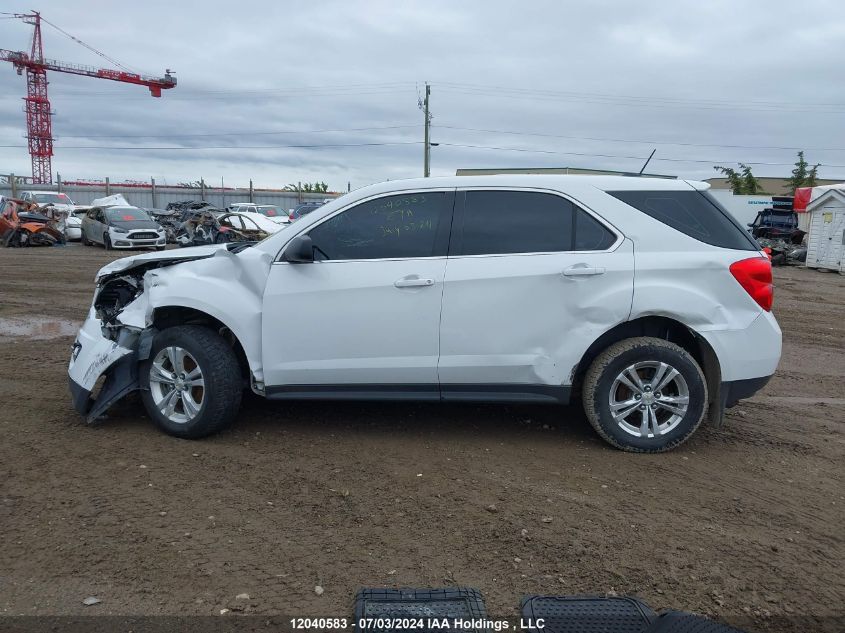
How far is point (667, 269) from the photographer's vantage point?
4.54 metres

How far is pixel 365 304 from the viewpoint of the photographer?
464cm

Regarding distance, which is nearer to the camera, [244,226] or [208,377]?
[208,377]

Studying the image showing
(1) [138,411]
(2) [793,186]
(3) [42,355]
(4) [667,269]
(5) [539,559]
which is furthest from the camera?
(2) [793,186]

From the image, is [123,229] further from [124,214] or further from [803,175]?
[803,175]

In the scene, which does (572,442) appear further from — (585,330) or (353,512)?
(353,512)

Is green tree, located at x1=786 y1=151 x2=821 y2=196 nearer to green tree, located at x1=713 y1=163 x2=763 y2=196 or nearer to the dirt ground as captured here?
green tree, located at x1=713 y1=163 x2=763 y2=196

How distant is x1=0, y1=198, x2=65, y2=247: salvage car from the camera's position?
24.3 metres

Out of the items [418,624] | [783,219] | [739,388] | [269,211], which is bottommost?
[418,624]

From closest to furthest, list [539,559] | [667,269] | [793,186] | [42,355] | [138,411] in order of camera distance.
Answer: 1. [539,559]
2. [667,269]
3. [138,411]
4. [42,355]
5. [793,186]

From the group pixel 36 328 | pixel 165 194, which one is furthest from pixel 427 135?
pixel 36 328

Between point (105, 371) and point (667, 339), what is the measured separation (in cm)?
400

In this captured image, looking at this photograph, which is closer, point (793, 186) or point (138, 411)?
point (138, 411)

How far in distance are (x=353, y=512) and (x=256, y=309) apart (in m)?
1.66

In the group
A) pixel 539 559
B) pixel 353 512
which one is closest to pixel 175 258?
pixel 353 512
